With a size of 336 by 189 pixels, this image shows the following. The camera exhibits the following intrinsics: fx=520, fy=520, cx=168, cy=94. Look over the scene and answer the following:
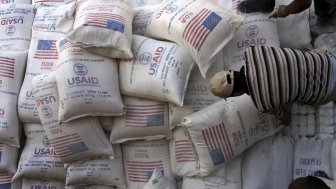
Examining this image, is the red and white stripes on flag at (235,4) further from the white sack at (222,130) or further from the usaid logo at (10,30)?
the usaid logo at (10,30)

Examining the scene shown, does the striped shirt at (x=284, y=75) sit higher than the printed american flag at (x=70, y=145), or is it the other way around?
the striped shirt at (x=284, y=75)

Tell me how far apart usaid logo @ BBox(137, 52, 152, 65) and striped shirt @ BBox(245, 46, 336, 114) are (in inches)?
22.6

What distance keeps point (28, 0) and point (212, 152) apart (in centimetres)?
156

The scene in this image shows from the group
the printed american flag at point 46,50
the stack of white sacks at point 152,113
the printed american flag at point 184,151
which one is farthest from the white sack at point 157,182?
the printed american flag at point 46,50

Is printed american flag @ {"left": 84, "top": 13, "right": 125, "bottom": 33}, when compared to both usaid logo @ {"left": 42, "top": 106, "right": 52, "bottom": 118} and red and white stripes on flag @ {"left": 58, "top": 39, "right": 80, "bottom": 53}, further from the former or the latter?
usaid logo @ {"left": 42, "top": 106, "right": 52, "bottom": 118}

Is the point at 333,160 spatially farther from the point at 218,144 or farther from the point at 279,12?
the point at 279,12

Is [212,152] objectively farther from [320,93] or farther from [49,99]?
[49,99]

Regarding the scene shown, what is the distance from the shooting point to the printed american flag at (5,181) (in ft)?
9.62

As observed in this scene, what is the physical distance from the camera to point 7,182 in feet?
9.63

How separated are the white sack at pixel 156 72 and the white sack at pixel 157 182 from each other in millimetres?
390

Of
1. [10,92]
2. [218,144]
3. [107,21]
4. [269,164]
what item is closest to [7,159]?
[10,92]

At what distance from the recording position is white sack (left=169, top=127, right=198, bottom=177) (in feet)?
8.73

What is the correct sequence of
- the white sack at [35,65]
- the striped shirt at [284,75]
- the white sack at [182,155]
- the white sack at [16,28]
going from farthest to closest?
the white sack at [16,28], the white sack at [35,65], the white sack at [182,155], the striped shirt at [284,75]

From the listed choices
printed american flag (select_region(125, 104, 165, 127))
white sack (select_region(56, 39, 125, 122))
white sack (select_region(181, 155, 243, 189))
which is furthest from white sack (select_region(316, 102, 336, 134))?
white sack (select_region(56, 39, 125, 122))
